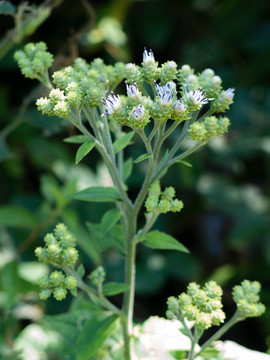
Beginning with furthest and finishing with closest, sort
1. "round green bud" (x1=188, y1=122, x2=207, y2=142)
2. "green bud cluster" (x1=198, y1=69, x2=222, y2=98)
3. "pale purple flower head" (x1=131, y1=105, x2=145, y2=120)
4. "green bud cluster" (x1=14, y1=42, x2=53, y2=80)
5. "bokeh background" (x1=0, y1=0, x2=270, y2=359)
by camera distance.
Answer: "bokeh background" (x1=0, y1=0, x2=270, y2=359) < "green bud cluster" (x1=14, y1=42, x2=53, y2=80) < "green bud cluster" (x1=198, y1=69, x2=222, y2=98) < "round green bud" (x1=188, y1=122, x2=207, y2=142) < "pale purple flower head" (x1=131, y1=105, x2=145, y2=120)

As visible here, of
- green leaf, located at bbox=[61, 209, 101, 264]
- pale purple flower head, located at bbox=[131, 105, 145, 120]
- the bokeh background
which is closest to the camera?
pale purple flower head, located at bbox=[131, 105, 145, 120]

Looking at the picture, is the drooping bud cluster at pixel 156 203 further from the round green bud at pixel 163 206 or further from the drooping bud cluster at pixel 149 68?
the drooping bud cluster at pixel 149 68

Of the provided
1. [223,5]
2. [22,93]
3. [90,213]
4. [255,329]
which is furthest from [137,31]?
[255,329]

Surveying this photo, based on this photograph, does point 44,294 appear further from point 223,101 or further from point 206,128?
point 223,101

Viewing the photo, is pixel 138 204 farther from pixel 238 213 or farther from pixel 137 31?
pixel 137 31

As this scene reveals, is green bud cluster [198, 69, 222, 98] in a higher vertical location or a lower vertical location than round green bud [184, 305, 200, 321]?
higher

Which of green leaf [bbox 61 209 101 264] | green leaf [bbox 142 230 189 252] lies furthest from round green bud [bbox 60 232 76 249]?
green leaf [bbox 61 209 101 264]

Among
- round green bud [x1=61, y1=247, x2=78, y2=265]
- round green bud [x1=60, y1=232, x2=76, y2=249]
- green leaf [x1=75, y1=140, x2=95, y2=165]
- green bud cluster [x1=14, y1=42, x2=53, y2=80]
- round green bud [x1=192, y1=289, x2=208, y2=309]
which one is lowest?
round green bud [x1=192, y1=289, x2=208, y2=309]

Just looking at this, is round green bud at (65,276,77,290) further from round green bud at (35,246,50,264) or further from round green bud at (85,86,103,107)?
round green bud at (85,86,103,107)

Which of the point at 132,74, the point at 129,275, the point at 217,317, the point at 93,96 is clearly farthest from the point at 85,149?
the point at 217,317
